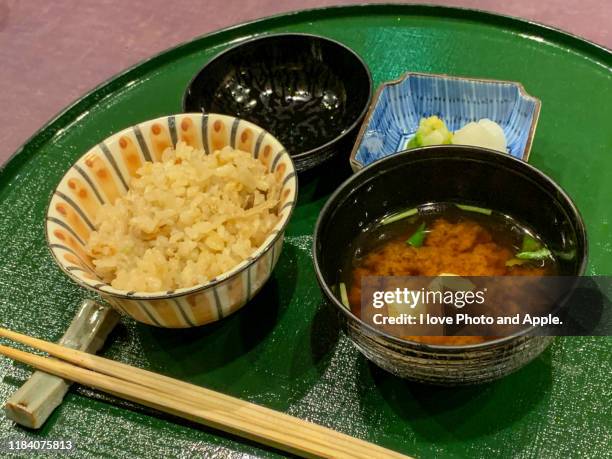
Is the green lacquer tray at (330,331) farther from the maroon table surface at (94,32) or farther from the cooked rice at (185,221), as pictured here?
the maroon table surface at (94,32)

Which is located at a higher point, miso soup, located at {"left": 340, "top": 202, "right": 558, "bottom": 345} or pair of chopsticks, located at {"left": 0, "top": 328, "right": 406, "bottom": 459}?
miso soup, located at {"left": 340, "top": 202, "right": 558, "bottom": 345}

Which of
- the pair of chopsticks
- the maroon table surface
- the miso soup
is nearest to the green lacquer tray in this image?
the pair of chopsticks

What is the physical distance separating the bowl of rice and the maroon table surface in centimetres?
132

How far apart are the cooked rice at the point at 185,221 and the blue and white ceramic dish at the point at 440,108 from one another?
340 millimetres

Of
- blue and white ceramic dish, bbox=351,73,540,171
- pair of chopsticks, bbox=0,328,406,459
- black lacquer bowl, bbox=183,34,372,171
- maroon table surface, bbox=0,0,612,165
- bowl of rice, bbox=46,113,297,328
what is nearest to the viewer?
pair of chopsticks, bbox=0,328,406,459

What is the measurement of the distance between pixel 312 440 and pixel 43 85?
2.21 m

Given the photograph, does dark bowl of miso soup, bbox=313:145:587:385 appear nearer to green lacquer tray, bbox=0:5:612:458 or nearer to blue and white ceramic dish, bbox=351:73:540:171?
green lacquer tray, bbox=0:5:612:458

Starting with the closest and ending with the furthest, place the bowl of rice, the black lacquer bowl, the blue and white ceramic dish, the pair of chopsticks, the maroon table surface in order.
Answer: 1. the pair of chopsticks
2. the bowl of rice
3. the blue and white ceramic dish
4. the black lacquer bowl
5. the maroon table surface

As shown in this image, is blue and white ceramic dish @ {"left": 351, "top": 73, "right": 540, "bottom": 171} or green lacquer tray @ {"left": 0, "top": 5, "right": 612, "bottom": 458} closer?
green lacquer tray @ {"left": 0, "top": 5, "right": 612, "bottom": 458}

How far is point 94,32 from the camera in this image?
2.81m

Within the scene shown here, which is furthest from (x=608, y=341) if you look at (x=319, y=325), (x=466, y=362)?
(x=319, y=325)

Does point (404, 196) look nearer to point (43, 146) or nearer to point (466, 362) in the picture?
point (466, 362)

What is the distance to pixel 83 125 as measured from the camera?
1.67 m

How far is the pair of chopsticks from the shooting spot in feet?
3.17
